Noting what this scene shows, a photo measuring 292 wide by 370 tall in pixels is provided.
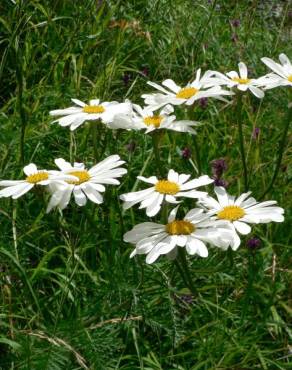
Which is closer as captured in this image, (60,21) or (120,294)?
(120,294)

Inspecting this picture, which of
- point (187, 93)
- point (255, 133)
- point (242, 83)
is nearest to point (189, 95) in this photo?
point (187, 93)

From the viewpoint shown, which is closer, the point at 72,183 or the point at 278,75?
the point at 72,183

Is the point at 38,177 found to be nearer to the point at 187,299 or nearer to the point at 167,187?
the point at 167,187

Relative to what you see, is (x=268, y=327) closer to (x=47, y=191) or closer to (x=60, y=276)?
(x=60, y=276)

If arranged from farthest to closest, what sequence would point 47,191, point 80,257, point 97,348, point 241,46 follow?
point 241,46 → point 80,257 → point 97,348 → point 47,191

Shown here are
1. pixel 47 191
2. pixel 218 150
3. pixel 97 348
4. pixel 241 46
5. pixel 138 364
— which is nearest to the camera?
pixel 47 191

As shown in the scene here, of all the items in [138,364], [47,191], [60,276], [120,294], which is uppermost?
[47,191]

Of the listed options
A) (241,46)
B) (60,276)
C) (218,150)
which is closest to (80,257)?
(60,276)
